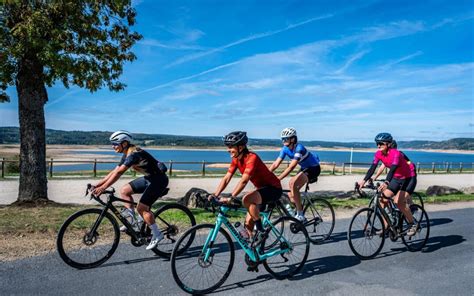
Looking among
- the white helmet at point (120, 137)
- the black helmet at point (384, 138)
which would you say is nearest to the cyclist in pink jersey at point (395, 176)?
the black helmet at point (384, 138)

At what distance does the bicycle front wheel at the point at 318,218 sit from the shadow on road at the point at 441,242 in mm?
1987

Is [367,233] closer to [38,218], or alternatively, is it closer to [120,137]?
[120,137]

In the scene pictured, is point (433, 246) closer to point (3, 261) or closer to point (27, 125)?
point (3, 261)

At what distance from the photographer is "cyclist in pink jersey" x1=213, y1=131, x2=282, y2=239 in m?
5.19

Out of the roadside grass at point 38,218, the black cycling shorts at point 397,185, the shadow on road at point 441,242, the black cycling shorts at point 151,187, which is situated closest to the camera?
the black cycling shorts at point 151,187

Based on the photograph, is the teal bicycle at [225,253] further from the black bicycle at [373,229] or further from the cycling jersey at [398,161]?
the cycling jersey at [398,161]

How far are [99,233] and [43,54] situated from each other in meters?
6.10

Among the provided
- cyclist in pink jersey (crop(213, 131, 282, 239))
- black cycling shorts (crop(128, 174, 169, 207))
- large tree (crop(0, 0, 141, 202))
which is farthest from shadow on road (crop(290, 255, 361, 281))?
large tree (crop(0, 0, 141, 202))

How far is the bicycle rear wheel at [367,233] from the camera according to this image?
21.8ft

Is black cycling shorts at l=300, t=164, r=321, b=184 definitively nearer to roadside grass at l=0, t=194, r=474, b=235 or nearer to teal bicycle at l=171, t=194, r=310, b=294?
roadside grass at l=0, t=194, r=474, b=235

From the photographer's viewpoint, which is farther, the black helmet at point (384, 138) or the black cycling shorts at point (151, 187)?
the black helmet at point (384, 138)

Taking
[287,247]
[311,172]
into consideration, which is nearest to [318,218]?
[311,172]

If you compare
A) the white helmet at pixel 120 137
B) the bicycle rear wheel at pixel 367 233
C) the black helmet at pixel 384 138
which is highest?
the black helmet at pixel 384 138

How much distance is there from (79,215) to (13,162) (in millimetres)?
27512
